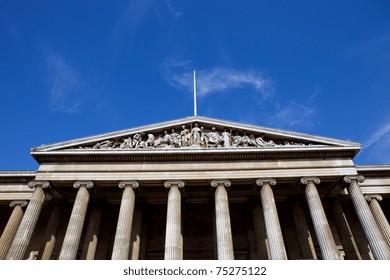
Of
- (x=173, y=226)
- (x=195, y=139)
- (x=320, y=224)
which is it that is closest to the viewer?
(x=320, y=224)

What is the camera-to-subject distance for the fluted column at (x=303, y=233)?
19.8 metres

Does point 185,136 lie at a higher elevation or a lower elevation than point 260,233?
higher

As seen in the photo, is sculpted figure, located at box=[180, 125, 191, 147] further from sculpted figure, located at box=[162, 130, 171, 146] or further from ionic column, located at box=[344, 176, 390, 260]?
ionic column, located at box=[344, 176, 390, 260]

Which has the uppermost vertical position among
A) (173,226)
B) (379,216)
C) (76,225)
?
(379,216)

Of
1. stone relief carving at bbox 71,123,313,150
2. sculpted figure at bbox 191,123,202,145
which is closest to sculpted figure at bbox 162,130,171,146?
stone relief carving at bbox 71,123,313,150

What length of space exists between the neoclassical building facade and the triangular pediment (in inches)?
3.0

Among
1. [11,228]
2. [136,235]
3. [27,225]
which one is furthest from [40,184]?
[136,235]

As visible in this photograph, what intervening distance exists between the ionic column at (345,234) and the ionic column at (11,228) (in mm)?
23709

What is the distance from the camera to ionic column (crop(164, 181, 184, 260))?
54.2ft

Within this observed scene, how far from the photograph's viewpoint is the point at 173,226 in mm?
17641

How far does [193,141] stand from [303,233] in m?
10.3

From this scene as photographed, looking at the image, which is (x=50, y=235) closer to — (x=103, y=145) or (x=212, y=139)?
(x=103, y=145)

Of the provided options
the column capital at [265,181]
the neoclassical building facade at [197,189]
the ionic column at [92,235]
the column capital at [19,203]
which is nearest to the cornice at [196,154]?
the neoclassical building facade at [197,189]
